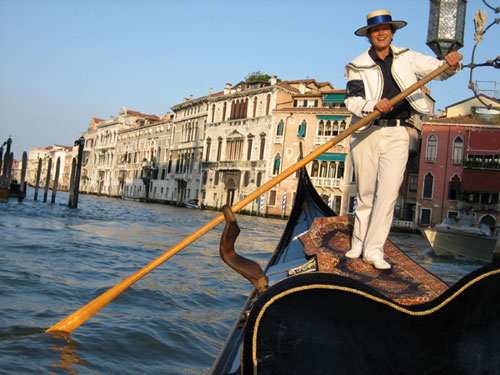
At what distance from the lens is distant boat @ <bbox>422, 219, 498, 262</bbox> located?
25.1 ft

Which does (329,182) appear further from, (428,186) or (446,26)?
(446,26)

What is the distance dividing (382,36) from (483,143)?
16.8 m

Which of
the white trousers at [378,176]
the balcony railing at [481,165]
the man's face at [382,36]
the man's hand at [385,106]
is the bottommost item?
the white trousers at [378,176]

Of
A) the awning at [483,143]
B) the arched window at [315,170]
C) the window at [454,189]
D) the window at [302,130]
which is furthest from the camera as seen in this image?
the window at [302,130]

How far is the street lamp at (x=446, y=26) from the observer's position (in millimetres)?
2713

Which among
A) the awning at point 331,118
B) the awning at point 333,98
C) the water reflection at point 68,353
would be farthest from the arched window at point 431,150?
the water reflection at point 68,353

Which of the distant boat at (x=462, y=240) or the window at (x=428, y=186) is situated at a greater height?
the window at (x=428, y=186)

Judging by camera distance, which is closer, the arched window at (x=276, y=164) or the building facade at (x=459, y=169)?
the building facade at (x=459, y=169)

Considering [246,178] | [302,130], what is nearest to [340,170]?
[302,130]

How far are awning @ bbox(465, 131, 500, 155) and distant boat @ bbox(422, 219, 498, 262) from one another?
9.55m

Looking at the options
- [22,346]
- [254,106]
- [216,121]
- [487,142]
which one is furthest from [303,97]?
[22,346]

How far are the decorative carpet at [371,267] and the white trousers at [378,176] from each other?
91 mm

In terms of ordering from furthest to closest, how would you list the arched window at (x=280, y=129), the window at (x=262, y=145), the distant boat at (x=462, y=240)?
1. the window at (x=262, y=145)
2. the arched window at (x=280, y=129)
3. the distant boat at (x=462, y=240)

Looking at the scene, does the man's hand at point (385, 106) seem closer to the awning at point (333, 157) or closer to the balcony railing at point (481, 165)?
the balcony railing at point (481, 165)
